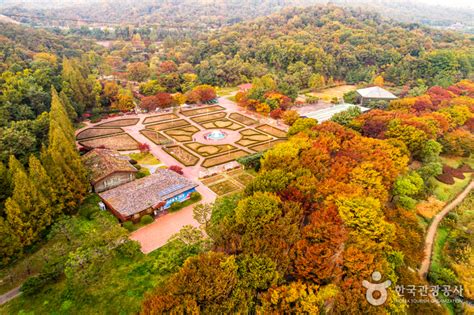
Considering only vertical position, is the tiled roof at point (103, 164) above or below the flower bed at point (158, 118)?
above

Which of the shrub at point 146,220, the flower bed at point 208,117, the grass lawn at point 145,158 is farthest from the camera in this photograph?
the flower bed at point 208,117

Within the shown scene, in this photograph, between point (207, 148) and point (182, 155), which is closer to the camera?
point (182, 155)

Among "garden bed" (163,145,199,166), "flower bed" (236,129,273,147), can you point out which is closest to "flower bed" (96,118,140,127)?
"garden bed" (163,145,199,166)

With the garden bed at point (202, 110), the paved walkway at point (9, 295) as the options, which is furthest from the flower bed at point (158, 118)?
the paved walkway at point (9, 295)

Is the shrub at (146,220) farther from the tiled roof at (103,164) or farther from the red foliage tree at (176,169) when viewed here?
the red foliage tree at (176,169)

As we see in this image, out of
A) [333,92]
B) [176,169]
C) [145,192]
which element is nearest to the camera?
[145,192]

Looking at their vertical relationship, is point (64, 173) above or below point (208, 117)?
above

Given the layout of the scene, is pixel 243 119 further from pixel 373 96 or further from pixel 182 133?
pixel 373 96

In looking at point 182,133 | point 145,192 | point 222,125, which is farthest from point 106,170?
point 222,125
